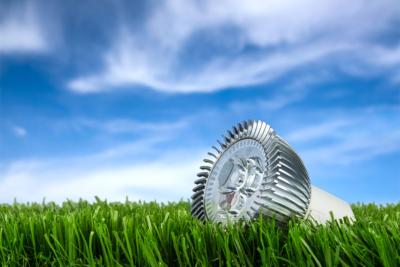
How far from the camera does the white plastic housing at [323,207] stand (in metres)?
3.31

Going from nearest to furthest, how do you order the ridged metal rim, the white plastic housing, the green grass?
the green grass, the ridged metal rim, the white plastic housing

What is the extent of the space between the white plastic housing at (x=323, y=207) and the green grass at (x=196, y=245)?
43 cm

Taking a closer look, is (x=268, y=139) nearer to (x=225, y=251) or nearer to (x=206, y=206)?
(x=206, y=206)

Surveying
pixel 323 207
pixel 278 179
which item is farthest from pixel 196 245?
pixel 323 207

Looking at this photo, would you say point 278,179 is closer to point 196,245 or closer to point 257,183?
point 257,183

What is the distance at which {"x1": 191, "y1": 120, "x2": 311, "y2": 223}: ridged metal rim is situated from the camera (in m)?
3.07

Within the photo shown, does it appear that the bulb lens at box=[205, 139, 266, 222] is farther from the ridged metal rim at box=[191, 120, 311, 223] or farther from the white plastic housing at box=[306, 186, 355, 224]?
the white plastic housing at box=[306, 186, 355, 224]

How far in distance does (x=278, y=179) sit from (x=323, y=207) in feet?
1.48

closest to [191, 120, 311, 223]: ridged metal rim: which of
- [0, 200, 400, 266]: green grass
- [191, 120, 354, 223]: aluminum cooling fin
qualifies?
[191, 120, 354, 223]: aluminum cooling fin

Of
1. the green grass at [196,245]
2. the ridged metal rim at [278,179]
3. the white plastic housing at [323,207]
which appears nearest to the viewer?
the green grass at [196,245]

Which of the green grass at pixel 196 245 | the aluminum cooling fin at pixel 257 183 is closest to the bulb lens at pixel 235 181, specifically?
the aluminum cooling fin at pixel 257 183

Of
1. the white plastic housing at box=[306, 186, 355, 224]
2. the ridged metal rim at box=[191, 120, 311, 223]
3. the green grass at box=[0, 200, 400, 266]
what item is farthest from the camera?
the white plastic housing at box=[306, 186, 355, 224]

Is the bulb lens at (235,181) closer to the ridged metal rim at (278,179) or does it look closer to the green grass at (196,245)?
the ridged metal rim at (278,179)

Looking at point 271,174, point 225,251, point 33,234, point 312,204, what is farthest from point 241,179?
point 33,234
